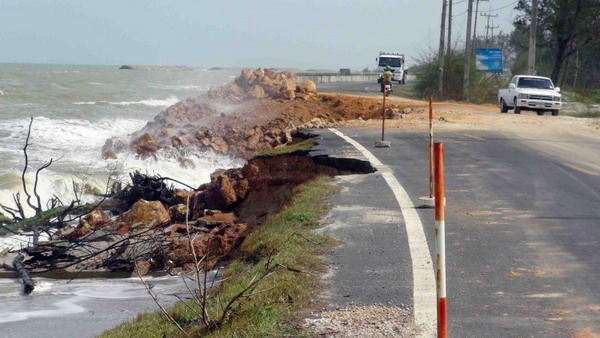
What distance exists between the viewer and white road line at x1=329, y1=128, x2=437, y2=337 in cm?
649

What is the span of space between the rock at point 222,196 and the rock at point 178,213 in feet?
1.67

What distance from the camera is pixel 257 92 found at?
38.1 m

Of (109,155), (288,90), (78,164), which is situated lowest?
(78,164)

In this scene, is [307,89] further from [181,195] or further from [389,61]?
[389,61]

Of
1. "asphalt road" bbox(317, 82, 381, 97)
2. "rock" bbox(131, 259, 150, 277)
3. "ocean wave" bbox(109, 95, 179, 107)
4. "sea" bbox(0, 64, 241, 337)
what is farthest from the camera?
"ocean wave" bbox(109, 95, 179, 107)

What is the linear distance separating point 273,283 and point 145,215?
30.2ft

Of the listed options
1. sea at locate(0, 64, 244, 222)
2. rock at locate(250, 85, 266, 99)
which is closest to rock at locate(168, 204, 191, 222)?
sea at locate(0, 64, 244, 222)

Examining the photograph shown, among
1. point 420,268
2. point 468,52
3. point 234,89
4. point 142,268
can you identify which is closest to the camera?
point 420,268

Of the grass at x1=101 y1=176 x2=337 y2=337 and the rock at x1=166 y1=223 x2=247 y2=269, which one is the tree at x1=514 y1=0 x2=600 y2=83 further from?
the grass at x1=101 y1=176 x2=337 y2=337

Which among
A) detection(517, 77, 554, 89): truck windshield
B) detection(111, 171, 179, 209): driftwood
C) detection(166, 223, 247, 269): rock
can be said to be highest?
detection(517, 77, 554, 89): truck windshield

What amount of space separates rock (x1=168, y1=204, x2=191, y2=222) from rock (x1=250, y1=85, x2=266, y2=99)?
20434 millimetres

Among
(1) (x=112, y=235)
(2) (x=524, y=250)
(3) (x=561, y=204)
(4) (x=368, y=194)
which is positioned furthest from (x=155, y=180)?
(2) (x=524, y=250)

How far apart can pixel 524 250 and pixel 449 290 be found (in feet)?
5.92

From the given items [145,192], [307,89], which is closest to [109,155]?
[307,89]
